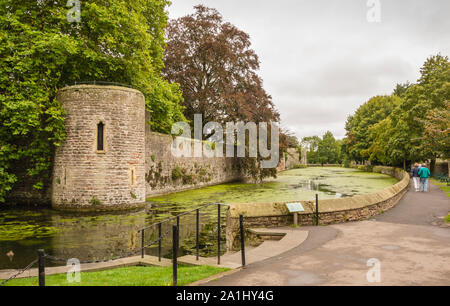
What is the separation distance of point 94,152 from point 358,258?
45.1 feet

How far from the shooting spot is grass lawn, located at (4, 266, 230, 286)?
220 inches

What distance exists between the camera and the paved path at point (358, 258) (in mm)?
5152

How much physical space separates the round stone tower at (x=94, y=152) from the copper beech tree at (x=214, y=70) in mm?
14967

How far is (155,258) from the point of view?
26.4 ft

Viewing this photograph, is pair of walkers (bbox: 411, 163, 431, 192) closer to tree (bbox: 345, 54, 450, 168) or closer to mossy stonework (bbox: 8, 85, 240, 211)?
tree (bbox: 345, 54, 450, 168)

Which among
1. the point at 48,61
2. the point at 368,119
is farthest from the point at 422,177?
the point at 368,119

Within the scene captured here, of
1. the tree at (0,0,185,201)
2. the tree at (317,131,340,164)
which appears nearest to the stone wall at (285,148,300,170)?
the tree at (317,131,340,164)

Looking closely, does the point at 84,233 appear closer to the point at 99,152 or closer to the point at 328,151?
the point at 99,152

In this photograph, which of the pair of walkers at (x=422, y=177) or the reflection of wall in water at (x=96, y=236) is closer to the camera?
the reflection of wall in water at (x=96, y=236)

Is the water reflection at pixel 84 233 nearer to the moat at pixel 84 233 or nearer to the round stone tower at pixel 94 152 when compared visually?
the moat at pixel 84 233

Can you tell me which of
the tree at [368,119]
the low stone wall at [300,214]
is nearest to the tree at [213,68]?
the low stone wall at [300,214]

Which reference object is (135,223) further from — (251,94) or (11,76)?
(251,94)

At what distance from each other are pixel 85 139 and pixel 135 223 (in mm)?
5676

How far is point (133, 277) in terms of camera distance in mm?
6145
